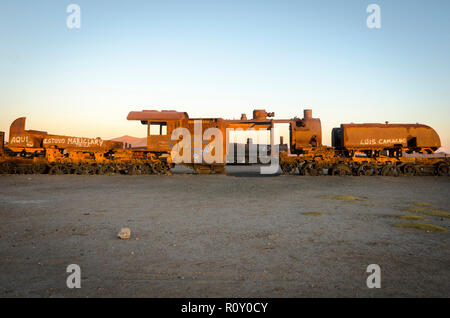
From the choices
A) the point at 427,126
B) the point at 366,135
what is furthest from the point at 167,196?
the point at 427,126

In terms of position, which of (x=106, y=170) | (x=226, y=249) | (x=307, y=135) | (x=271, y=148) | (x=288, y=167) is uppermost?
(x=307, y=135)

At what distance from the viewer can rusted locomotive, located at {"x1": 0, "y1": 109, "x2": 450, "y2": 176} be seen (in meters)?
17.3

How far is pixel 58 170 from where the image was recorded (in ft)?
60.1

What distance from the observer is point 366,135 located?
17.6 meters

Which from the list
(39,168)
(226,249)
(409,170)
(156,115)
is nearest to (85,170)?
(39,168)

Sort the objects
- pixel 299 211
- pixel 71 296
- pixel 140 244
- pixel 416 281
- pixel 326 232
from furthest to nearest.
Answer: pixel 299 211
pixel 326 232
pixel 140 244
pixel 416 281
pixel 71 296

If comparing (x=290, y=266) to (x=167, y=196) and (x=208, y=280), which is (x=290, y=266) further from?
(x=167, y=196)

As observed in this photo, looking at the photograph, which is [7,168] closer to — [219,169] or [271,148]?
[219,169]

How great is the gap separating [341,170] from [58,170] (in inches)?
792

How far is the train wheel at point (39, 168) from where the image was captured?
60.9 feet

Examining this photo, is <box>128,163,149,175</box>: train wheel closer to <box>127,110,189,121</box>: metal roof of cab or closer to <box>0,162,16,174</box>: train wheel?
<box>127,110,189,121</box>: metal roof of cab

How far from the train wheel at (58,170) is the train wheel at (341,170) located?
19174mm

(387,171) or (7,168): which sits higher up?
(7,168)
